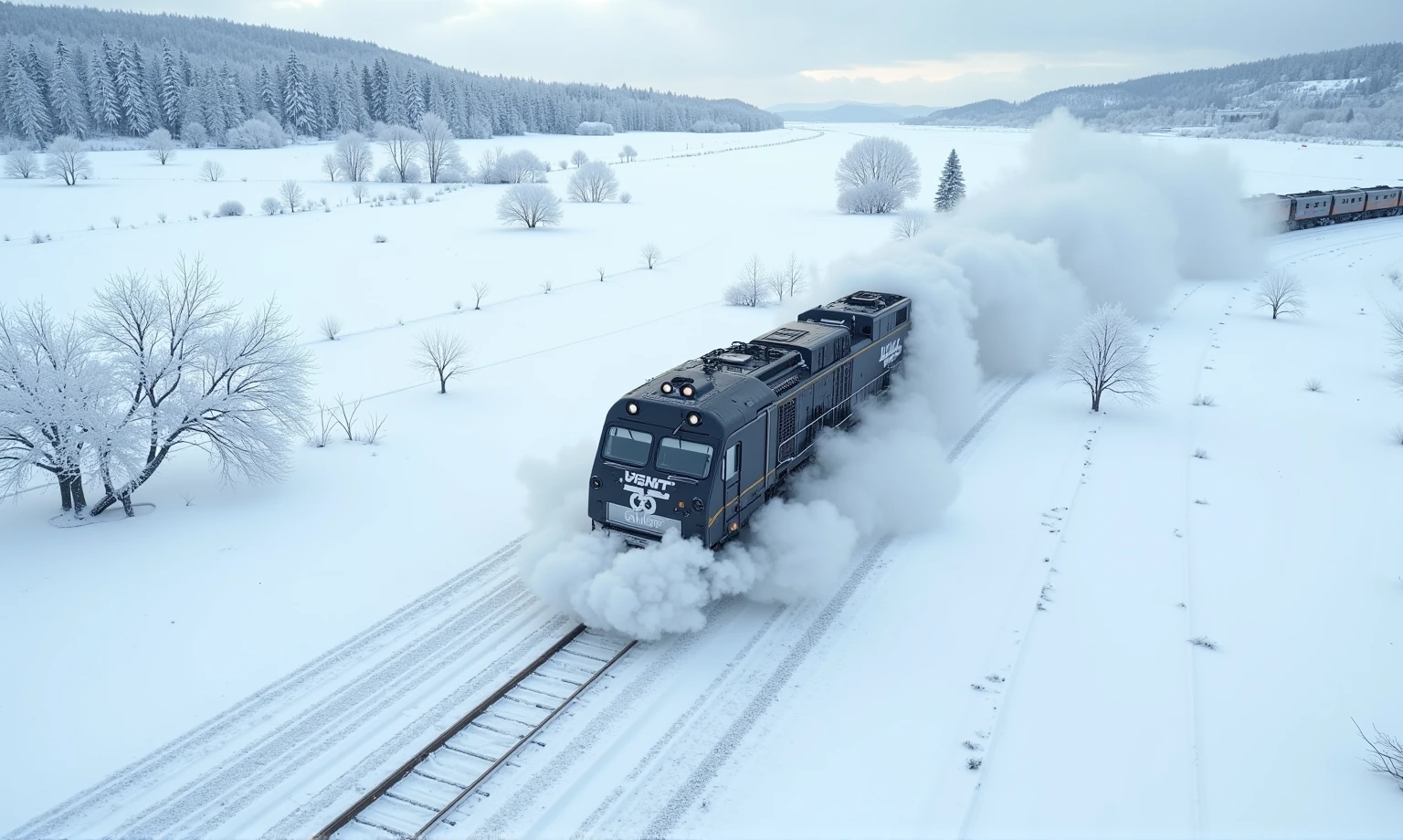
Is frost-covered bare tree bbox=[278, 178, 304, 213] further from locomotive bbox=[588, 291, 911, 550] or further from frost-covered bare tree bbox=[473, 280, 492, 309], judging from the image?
locomotive bbox=[588, 291, 911, 550]

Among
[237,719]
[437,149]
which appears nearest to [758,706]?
[237,719]

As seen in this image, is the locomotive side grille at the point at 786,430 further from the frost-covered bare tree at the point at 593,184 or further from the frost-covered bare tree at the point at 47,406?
the frost-covered bare tree at the point at 593,184

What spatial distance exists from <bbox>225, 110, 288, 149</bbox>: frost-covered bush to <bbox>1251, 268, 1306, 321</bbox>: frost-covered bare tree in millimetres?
95456

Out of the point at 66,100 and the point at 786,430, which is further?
the point at 66,100

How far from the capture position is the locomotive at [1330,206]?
163 ft

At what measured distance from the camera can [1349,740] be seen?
10.3m

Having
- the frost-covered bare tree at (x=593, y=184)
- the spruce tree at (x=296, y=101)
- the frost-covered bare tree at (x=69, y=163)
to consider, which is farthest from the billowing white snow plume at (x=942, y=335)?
the spruce tree at (x=296, y=101)

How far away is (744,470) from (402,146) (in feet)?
249

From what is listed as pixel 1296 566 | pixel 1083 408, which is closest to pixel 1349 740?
pixel 1296 566

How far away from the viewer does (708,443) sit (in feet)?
39.1

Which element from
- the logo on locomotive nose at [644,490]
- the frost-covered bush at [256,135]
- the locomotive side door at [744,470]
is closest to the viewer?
the logo on locomotive nose at [644,490]

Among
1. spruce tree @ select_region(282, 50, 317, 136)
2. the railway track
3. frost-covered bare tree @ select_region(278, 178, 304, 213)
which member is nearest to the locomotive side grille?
the railway track

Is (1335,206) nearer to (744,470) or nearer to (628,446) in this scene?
(744,470)

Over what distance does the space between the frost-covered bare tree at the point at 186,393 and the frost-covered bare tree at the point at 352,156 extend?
204 feet
